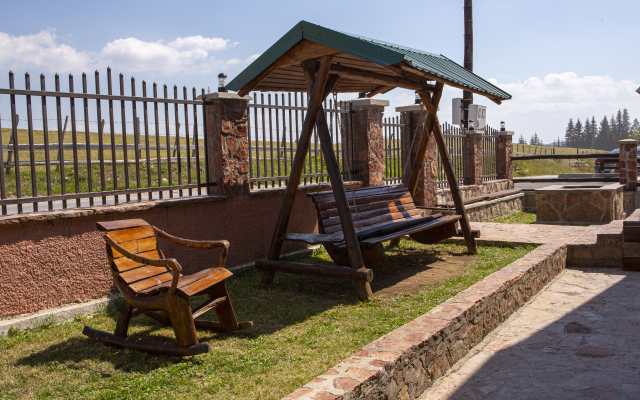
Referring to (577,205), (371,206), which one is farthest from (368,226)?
(577,205)

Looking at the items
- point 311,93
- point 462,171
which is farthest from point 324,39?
point 462,171

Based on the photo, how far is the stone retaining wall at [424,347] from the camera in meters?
2.72

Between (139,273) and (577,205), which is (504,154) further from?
(139,273)

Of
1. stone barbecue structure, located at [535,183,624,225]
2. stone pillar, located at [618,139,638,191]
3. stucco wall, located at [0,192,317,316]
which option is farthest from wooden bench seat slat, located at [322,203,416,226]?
stone pillar, located at [618,139,638,191]

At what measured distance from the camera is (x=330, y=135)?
5.17 m

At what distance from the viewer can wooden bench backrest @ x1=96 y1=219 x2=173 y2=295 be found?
369 centimetres

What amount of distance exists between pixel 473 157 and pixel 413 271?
7607 millimetres

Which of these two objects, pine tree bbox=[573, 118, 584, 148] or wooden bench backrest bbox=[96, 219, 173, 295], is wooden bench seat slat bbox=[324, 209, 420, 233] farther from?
pine tree bbox=[573, 118, 584, 148]

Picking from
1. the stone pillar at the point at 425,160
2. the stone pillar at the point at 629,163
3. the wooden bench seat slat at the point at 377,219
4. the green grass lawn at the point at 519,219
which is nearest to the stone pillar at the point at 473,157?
the green grass lawn at the point at 519,219

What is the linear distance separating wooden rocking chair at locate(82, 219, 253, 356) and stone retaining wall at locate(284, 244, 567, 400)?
43.1 inches

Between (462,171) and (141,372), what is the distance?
11.0 metres

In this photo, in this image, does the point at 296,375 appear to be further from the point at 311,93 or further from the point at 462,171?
the point at 462,171

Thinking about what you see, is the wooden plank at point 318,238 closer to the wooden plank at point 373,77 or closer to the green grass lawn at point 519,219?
the wooden plank at point 373,77

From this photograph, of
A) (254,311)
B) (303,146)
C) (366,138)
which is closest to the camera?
(254,311)
